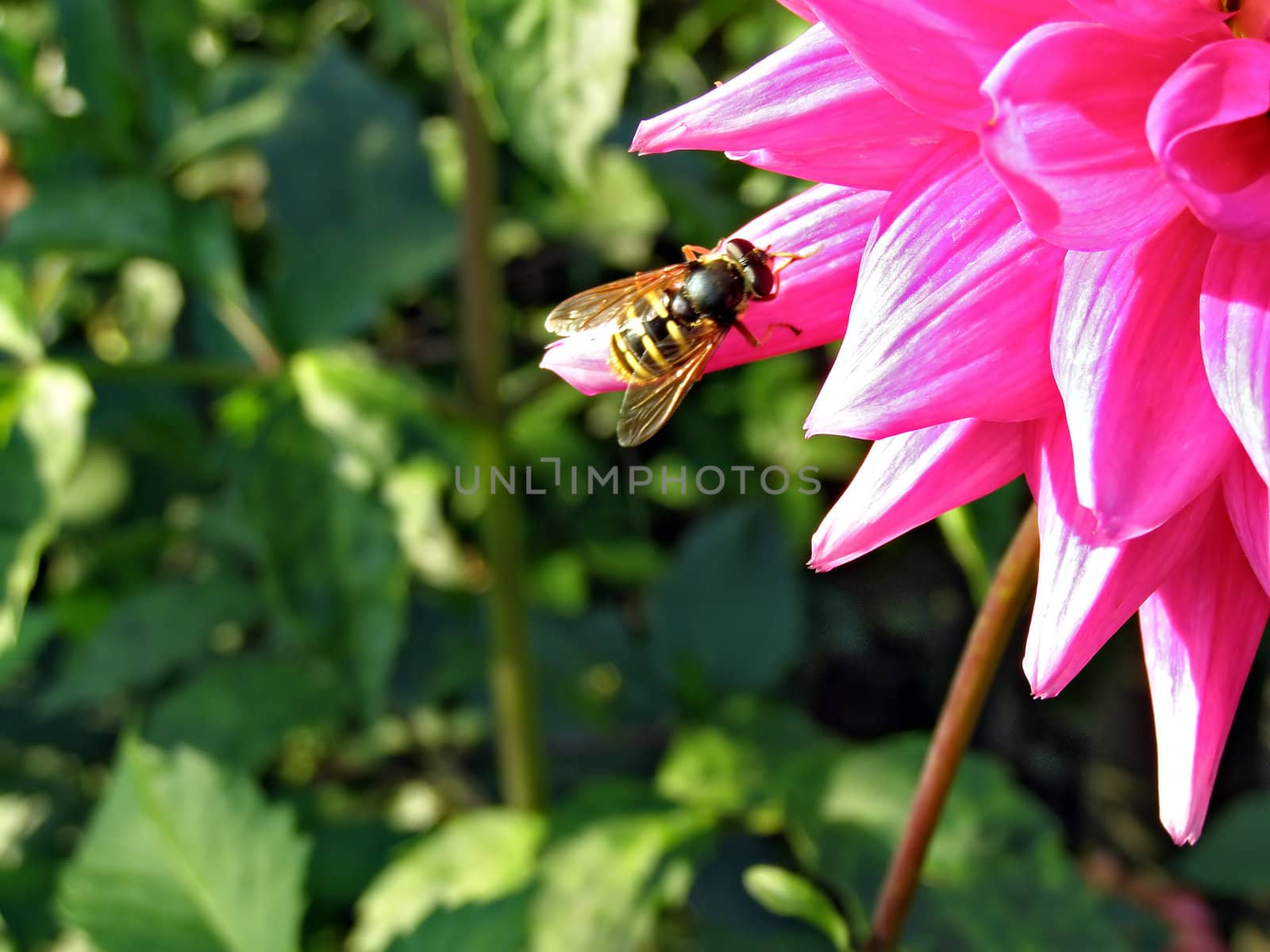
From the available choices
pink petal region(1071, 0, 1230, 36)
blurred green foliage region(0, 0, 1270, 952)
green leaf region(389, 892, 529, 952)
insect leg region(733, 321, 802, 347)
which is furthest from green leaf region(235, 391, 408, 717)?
pink petal region(1071, 0, 1230, 36)

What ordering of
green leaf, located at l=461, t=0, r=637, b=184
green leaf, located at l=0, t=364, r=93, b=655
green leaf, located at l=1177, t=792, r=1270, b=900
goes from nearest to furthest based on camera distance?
green leaf, located at l=461, t=0, r=637, b=184 < green leaf, located at l=0, t=364, r=93, b=655 < green leaf, located at l=1177, t=792, r=1270, b=900

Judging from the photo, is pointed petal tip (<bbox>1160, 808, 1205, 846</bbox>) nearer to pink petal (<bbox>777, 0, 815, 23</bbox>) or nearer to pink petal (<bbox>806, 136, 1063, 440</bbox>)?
pink petal (<bbox>806, 136, 1063, 440</bbox>)

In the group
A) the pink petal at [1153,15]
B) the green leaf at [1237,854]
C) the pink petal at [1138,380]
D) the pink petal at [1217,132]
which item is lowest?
the green leaf at [1237,854]

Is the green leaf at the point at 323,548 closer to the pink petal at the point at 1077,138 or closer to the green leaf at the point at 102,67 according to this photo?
the green leaf at the point at 102,67

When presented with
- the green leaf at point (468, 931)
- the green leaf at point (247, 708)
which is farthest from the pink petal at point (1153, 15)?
the green leaf at point (247, 708)

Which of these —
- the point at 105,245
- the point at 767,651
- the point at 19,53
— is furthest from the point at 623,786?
the point at 19,53

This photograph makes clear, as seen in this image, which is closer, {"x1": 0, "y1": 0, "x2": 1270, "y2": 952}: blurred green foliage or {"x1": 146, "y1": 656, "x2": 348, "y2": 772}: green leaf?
{"x1": 0, "y1": 0, "x2": 1270, "y2": 952}: blurred green foliage

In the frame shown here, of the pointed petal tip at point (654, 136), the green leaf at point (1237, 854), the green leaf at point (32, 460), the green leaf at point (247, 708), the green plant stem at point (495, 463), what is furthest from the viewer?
the green leaf at point (1237, 854)

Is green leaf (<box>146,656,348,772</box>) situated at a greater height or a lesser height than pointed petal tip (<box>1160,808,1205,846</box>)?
lesser
